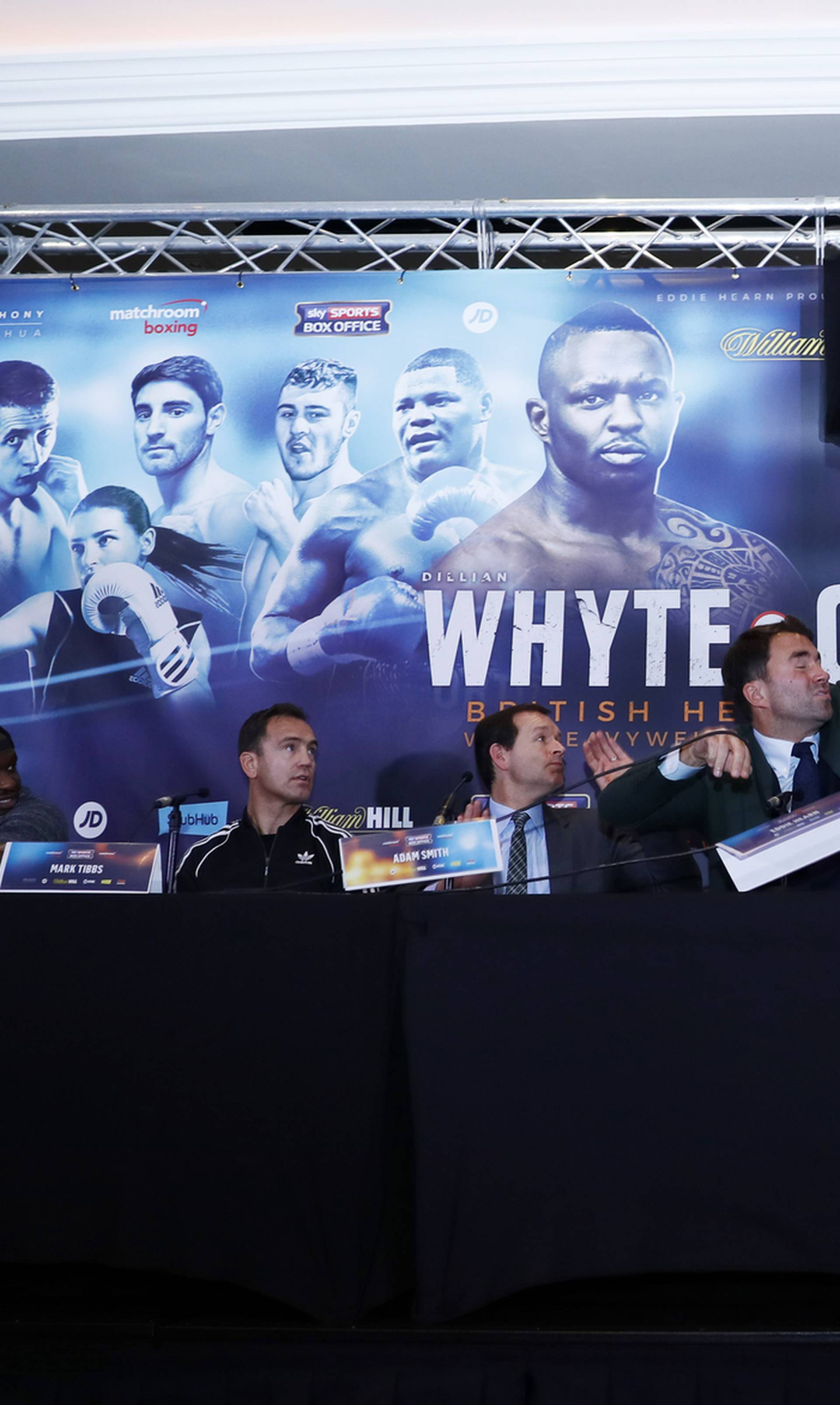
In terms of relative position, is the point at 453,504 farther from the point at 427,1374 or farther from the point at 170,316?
the point at 427,1374

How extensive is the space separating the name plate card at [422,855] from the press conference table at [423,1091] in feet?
0.20

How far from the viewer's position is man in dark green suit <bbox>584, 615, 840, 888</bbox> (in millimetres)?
1589

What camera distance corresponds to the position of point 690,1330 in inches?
43.9

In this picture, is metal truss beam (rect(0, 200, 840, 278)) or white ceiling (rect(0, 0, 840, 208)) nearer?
white ceiling (rect(0, 0, 840, 208))

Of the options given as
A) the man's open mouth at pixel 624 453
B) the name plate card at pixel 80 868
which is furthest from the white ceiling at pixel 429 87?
the name plate card at pixel 80 868

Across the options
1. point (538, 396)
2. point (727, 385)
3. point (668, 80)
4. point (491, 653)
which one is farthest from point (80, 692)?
point (668, 80)

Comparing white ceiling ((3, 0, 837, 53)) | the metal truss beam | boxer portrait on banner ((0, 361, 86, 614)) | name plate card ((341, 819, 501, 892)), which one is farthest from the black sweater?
white ceiling ((3, 0, 837, 53))

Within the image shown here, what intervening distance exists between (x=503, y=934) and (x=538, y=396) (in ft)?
6.96

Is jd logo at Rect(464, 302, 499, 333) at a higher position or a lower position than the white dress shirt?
higher

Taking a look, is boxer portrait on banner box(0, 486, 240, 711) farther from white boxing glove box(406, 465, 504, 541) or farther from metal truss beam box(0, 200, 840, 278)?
metal truss beam box(0, 200, 840, 278)

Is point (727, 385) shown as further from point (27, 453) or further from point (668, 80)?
point (27, 453)

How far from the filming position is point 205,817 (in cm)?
295

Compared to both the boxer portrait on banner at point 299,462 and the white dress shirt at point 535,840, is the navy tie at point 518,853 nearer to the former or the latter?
the white dress shirt at point 535,840

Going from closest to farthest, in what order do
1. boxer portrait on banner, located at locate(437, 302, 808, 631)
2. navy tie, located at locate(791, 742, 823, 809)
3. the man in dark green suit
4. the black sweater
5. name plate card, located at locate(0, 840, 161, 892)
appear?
name plate card, located at locate(0, 840, 161, 892)
the man in dark green suit
navy tie, located at locate(791, 742, 823, 809)
the black sweater
boxer portrait on banner, located at locate(437, 302, 808, 631)
